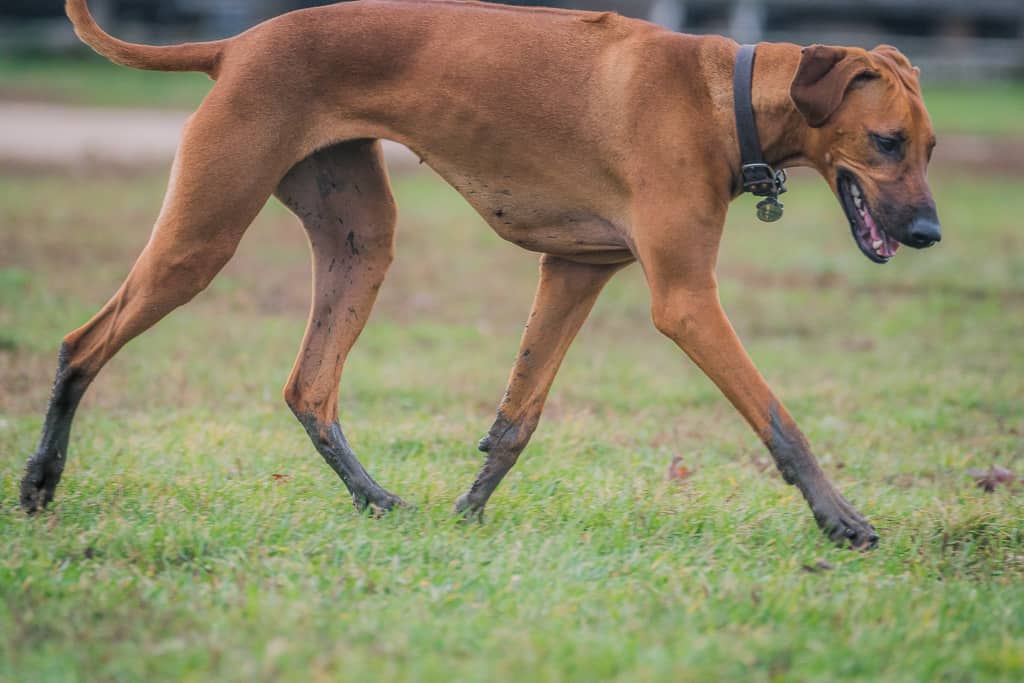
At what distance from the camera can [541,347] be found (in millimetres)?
5207

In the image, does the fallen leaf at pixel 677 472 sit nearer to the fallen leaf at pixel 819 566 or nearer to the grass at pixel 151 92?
the fallen leaf at pixel 819 566

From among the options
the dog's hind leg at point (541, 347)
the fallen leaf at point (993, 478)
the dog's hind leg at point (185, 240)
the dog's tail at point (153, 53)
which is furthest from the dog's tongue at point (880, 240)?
the dog's tail at point (153, 53)

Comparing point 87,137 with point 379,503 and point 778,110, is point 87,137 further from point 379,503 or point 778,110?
point 778,110

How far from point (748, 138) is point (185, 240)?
80.8 inches

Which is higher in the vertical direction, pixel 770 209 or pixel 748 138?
pixel 748 138

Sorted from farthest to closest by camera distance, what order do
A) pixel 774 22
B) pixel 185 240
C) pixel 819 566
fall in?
pixel 774 22
pixel 185 240
pixel 819 566

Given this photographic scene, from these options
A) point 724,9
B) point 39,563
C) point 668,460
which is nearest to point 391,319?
point 668,460

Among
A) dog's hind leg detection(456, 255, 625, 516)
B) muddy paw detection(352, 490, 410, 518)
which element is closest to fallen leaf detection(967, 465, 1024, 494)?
dog's hind leg detection(456, 255, 625, 516)

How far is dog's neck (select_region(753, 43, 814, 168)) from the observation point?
477 cm

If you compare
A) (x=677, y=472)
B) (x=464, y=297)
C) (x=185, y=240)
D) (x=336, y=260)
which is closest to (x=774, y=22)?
(x=464, y=297)

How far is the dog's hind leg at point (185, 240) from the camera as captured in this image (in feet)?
15.8

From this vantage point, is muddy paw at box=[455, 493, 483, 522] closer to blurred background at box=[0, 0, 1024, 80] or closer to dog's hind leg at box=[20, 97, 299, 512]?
dog's hind leg at box=[20, 97, 299, 512]

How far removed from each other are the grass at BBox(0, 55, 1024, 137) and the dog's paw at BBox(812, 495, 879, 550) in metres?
18.5

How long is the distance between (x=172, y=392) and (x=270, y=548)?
3.04 metres
